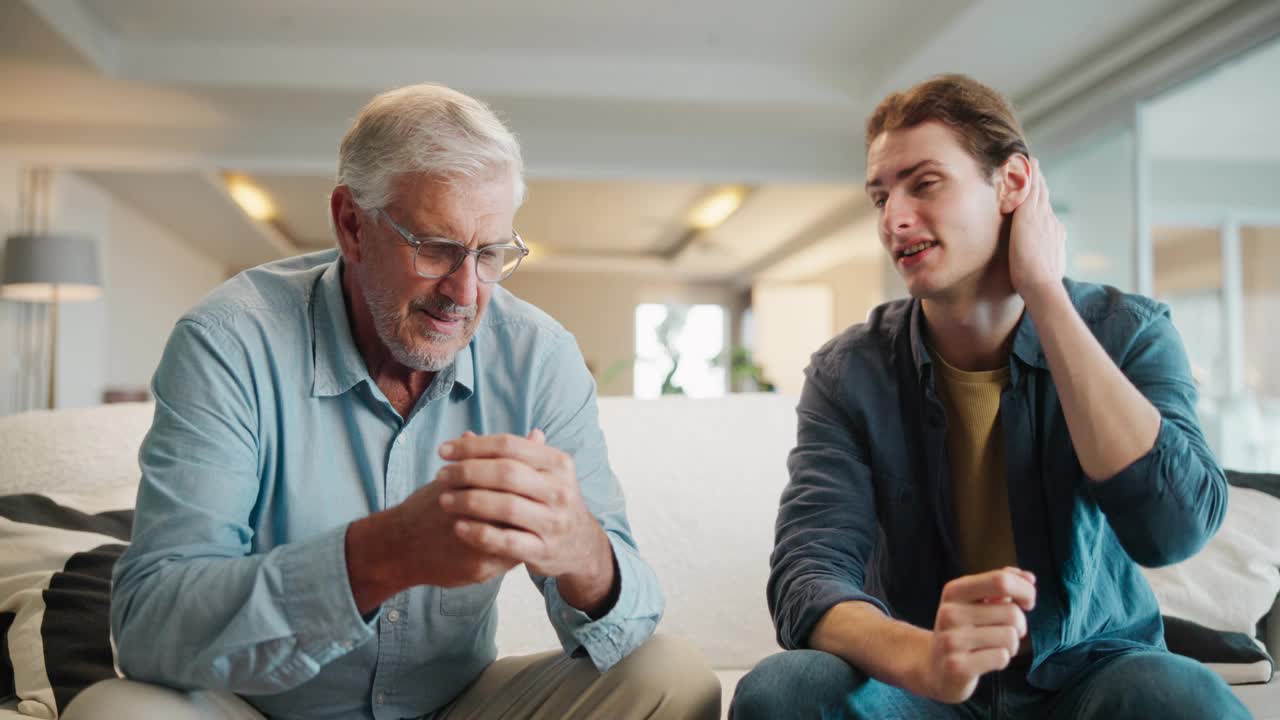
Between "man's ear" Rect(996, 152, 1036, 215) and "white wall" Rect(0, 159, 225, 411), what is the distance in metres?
6.27

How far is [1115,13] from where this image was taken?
4.66 m

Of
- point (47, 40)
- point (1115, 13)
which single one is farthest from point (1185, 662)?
point (47, 40)

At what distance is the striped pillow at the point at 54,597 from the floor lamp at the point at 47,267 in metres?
4.73

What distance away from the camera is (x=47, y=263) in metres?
5.64

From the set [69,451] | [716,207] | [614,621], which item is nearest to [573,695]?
[614,621]

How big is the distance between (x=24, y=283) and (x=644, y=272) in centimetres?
774

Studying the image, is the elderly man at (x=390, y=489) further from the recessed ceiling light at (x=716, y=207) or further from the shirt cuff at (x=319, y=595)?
the recessed ceiling light at (x=716, y=207)

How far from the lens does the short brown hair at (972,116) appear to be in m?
1.35

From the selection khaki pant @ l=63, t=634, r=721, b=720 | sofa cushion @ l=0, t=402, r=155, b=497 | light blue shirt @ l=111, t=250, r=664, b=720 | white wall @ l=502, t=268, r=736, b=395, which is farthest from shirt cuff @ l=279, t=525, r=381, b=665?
white wall @ l=502, t=268, r=736, b=395

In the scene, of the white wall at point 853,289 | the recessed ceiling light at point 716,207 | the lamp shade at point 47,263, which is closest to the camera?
the lamp shade at point 47,263

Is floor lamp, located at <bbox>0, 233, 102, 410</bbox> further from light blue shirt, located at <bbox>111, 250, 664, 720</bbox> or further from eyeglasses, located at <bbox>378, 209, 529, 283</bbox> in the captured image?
eyeglasses, located at <bbox>378, 209, 529, 283</bbox>

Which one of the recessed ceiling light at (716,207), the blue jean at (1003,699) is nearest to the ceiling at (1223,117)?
the recessed ceiling light at (716,207)

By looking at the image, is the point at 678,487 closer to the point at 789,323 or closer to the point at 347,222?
the point at 347,222

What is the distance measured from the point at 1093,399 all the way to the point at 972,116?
43 centimetres
